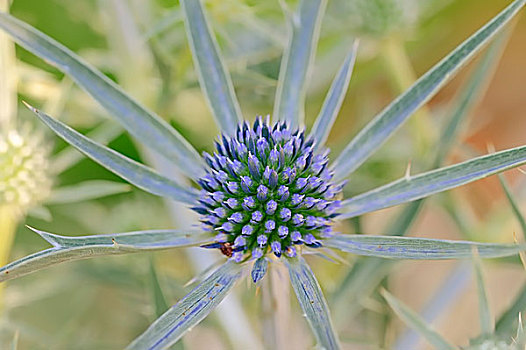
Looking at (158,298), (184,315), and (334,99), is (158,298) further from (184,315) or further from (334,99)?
(334,99)

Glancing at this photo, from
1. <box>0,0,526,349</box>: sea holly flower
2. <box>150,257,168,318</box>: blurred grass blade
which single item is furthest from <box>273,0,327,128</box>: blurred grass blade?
<box>150,257,168,318</box>: blurred grass blade

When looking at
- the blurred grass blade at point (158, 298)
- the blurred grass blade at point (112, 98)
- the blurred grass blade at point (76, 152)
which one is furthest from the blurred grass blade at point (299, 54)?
Result: the blurred grass blade at point (76, 152)

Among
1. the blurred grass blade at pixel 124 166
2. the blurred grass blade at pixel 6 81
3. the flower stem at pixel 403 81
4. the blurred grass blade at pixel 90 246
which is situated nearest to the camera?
the blurred grass blade at pixel 90 246

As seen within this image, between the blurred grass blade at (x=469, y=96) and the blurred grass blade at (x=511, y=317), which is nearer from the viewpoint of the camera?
the blurred grass blade at (x=511, y=317)

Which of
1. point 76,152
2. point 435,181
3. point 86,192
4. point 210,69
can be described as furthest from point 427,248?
point 76,152

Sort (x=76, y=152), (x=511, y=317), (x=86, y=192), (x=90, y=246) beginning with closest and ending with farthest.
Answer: (x=90, y=246), (x=511, y=317), (x=86, y=192), (x=76, y=152)

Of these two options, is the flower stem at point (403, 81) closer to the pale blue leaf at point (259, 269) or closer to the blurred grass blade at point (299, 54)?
the blurred grass blade at point (299, 54)

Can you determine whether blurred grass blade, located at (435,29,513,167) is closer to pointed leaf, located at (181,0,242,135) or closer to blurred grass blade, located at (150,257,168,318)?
pointed leaf, located at (181,0,242,135)
